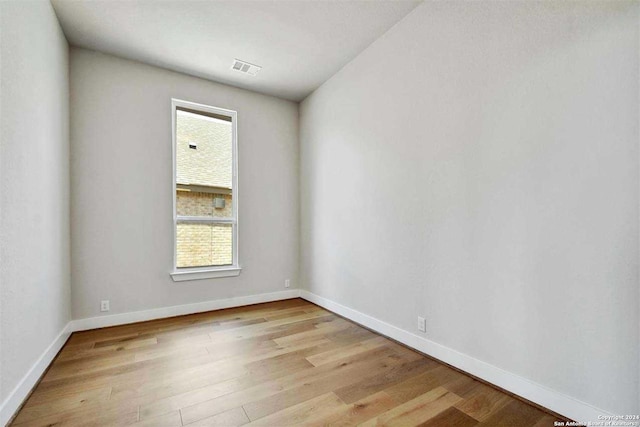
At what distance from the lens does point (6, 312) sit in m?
1.61

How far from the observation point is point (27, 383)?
1.85m

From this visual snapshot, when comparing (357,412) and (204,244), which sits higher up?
(204,244)

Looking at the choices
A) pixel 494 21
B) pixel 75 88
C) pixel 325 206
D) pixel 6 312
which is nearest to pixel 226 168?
pixel 325 206

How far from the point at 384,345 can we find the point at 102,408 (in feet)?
6.76

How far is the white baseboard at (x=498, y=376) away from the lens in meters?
1.58

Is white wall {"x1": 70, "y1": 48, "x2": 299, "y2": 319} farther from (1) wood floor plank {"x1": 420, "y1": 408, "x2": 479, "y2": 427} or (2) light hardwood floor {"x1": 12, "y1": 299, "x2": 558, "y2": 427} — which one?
(1) wood floor plank {"x1": 420, "y1": 408, "x2": 479, "y2": 427}

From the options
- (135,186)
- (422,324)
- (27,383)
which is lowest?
(27,383)

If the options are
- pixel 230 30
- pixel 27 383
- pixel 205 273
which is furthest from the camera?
pixel 205 273

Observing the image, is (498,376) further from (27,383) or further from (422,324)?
(27,383)

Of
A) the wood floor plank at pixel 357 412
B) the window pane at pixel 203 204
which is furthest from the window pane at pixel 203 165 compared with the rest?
the wood floor plank at pixel 357 412

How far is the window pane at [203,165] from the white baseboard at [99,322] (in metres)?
1.13

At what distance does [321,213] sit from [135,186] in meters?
2.19

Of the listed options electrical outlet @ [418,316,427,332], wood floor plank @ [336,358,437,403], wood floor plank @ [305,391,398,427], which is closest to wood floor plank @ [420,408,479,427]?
wood floor plank @ [305,391,398,427]

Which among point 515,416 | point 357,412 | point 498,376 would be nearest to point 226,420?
point 357,412
